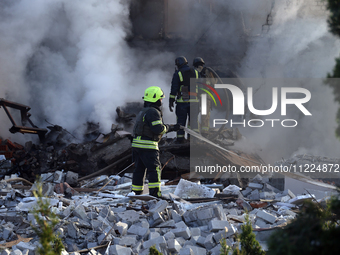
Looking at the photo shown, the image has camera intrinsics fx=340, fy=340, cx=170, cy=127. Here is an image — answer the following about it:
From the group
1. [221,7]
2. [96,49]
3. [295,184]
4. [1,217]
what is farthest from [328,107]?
[1,217]

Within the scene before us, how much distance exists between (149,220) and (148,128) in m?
1.50

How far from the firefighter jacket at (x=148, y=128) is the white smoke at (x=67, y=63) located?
4.80 metres

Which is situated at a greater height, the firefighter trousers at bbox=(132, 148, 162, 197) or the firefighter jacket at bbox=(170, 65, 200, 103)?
the firefighter jacket at bbox=(170, 65, 200, 103)

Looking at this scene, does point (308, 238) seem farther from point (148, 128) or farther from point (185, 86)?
point (185, 86)

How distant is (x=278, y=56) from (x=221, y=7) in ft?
11.1

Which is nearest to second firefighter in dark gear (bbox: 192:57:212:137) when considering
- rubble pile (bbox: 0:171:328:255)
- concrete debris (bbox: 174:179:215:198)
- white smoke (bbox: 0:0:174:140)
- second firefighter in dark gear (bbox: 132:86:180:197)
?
rubble pile (bbox: 0:171:328:255)

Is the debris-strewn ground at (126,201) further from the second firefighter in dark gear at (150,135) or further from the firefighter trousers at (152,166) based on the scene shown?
the second firefighter in dark gear at (150,135)

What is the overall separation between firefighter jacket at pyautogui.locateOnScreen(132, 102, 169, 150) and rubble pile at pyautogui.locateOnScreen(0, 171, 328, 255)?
33.0 inches

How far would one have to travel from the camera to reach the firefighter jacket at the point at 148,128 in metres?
5.29

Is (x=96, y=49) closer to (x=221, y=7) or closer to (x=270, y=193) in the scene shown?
(x=221, y=7)

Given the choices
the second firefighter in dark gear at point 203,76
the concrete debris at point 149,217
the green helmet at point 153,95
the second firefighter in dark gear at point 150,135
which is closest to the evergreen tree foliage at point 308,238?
the concrete debris at point 149,217

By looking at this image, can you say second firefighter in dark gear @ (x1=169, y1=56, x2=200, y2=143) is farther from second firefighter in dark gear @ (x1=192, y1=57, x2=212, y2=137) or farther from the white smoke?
the white smoke

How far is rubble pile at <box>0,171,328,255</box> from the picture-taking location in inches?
149

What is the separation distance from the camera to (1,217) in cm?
472
